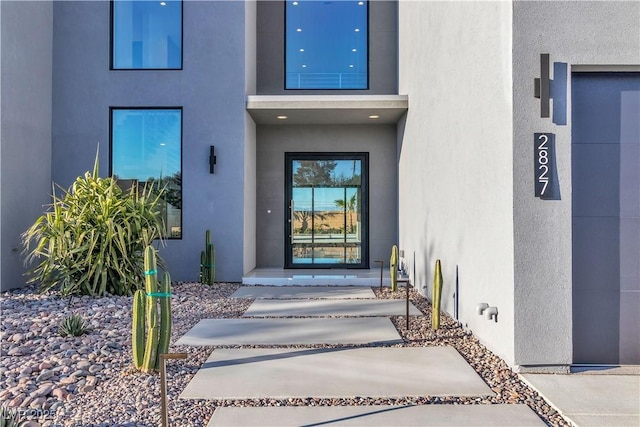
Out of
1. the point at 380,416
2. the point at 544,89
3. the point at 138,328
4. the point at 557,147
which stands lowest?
the point at 380,416

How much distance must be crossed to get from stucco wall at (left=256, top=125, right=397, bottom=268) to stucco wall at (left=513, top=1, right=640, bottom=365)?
611 centimetres

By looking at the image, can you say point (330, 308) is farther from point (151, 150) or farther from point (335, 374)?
point (151, 150)

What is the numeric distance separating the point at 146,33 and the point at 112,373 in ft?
22.1

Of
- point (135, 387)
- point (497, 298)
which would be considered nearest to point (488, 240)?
point (497, 298)

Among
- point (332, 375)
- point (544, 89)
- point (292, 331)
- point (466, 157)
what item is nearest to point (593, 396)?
point (332, 375)

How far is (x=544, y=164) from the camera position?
3553 mm

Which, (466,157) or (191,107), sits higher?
(191,107)

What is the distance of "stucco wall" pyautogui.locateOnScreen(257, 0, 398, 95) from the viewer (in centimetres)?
971

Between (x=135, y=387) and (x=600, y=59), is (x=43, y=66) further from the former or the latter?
(x=600, y=59)

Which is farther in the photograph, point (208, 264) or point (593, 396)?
point (208, 264)

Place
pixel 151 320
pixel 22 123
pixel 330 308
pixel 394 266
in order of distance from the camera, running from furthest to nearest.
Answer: pixel 22 123, pixel 394 266, pixel 330 308, pixel 151 320

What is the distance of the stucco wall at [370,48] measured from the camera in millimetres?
9711

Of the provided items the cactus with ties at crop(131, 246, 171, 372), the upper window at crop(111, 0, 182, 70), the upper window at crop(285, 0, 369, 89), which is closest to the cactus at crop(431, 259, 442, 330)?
the cactus with ties at crop(131, 246, 171, 372)

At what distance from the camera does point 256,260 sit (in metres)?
9.73
